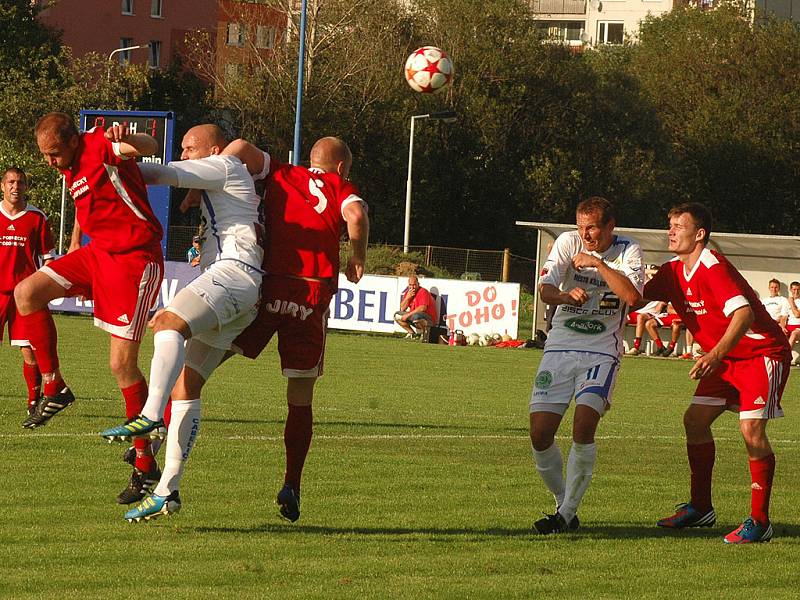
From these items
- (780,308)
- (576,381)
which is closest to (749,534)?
(576,381)

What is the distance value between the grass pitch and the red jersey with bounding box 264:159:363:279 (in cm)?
142

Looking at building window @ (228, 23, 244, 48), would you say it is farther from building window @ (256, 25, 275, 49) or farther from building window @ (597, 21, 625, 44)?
building window @ (597, 21, 625, 44)

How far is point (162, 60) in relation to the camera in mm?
77625

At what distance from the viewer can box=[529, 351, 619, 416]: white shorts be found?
776 centimetres

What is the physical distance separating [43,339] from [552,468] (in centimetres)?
531

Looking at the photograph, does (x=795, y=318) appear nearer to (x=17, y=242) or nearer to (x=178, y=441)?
(x=17, y=242)

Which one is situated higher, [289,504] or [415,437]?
[289,504]

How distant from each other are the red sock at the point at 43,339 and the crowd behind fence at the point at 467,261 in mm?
22923

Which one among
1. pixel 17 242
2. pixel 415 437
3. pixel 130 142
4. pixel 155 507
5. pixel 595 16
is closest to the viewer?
pixel 155 507

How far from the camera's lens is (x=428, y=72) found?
27.2 metres

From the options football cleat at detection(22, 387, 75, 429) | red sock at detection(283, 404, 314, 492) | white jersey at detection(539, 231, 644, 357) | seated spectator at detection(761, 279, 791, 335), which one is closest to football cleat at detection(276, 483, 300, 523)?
red sock at detection(283, 404, 314, 492)

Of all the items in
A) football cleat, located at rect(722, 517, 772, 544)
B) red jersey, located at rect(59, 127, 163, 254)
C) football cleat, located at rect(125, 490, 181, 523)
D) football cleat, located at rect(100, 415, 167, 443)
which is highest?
red jersey, located at rect(59, 127, 163, 254)

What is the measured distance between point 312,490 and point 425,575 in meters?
2.48

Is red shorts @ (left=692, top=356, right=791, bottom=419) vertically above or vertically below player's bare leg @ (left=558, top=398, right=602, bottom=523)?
above
